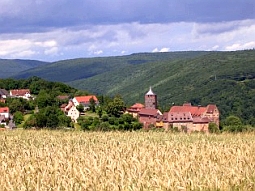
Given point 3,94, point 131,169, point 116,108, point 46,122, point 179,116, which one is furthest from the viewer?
point 3,94

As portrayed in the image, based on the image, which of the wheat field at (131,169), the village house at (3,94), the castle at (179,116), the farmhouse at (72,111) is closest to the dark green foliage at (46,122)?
the wheat field at (131,169)

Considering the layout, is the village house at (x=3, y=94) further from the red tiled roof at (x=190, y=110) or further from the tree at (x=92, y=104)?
the red tiled roof at (x=190, y=110)

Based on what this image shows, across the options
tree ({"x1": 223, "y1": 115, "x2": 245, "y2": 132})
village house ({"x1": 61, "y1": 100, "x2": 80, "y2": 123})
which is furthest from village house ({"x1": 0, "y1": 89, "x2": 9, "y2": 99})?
tree ({"x1": 223, "y1": 115, "x2": 245, "y2": 132})

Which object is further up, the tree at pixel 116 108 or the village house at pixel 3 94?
the village house at pixel 3 94

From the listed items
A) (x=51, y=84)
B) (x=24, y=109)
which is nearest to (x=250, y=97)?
(x=51, y=84)

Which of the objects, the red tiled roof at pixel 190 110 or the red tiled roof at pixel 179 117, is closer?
the red tiled roof at pixel 179 117

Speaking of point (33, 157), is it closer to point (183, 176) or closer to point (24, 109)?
point (183, 176)

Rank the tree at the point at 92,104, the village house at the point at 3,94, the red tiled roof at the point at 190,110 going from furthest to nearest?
the village house at the point at 3,94 < the red tiled roof at the point at 190,110 < the tree at the point at 92,104

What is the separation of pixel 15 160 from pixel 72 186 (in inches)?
117

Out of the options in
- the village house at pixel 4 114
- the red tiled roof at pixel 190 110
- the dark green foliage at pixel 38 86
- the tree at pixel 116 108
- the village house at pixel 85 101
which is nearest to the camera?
the village house at pixel 4 114

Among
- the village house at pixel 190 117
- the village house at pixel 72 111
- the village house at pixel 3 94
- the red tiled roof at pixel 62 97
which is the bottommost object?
the village house at pixel 190 117

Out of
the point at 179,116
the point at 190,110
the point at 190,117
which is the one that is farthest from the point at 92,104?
the point at 190,110

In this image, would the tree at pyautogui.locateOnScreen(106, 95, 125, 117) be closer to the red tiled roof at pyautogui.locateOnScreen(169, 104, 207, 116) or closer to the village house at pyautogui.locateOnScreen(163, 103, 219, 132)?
the village house at pyautogui.locateOnScreen(163, 103, 219, 132)

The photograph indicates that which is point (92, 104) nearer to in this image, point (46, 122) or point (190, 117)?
point (190, 117)
